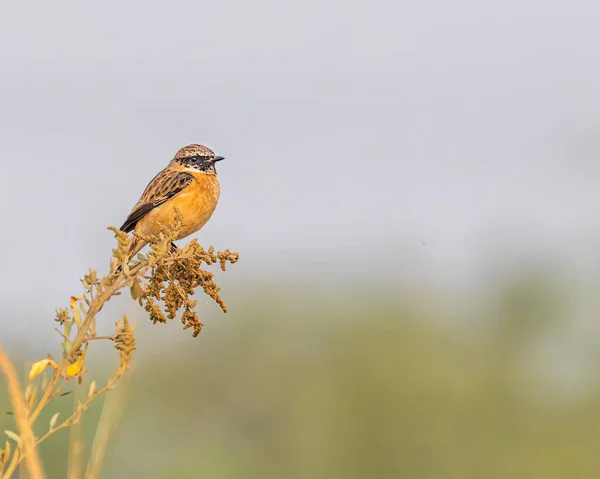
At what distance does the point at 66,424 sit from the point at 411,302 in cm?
5521

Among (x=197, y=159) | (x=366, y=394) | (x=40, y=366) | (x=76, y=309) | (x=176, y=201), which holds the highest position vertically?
(x=197, y=159)

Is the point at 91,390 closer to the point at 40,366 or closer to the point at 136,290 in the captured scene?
the point at 40,366

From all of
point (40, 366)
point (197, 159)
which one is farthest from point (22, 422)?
point (197, 159)

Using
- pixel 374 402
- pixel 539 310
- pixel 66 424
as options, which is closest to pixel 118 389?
pixel 66 424

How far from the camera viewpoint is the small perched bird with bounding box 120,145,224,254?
7312 mm

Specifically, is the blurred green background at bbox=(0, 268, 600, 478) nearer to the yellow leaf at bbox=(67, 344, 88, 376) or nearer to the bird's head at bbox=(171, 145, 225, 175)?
the bird's head at bbox=(171, 145, 225, 175)

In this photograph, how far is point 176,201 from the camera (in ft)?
→ 24.3

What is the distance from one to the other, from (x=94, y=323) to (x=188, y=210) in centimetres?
402

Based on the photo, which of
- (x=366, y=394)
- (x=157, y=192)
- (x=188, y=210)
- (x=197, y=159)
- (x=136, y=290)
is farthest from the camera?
(x=366, y=394)

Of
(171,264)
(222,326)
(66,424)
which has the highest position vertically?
(171,264)

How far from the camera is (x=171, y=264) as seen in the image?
4273 mm

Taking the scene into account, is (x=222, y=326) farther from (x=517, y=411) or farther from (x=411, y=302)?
(x=517, y=411)

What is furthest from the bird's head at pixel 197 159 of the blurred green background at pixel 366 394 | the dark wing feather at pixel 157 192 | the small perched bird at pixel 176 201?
the blurred green background at pixel 366 394

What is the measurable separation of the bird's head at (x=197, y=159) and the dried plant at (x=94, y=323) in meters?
Result: 3.89
